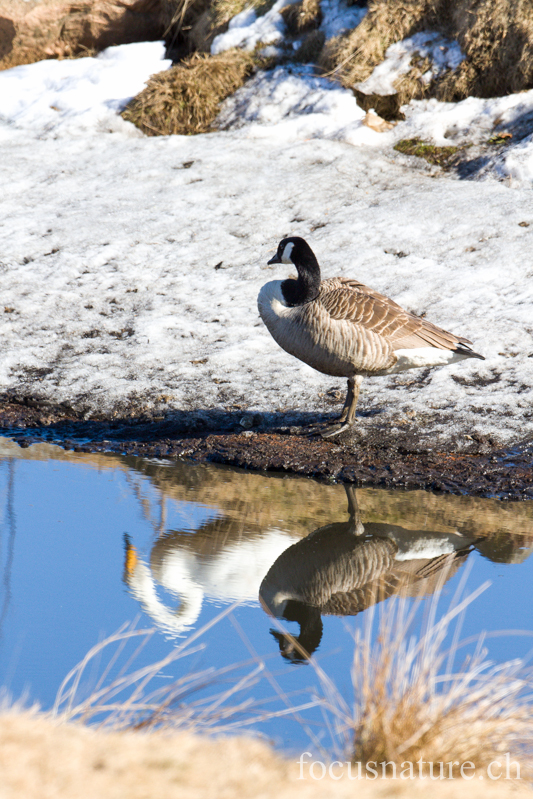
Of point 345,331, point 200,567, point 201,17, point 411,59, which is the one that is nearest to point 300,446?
point 345,331

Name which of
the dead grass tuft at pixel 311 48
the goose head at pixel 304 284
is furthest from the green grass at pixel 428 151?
the goose head at pixel 304 284

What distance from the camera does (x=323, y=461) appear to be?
18.1ft

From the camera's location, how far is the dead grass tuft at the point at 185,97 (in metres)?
11.8

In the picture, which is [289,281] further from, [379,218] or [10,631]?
[379,218]

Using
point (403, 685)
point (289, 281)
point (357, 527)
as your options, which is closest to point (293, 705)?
point (403, 685)

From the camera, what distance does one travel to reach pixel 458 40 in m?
11.5

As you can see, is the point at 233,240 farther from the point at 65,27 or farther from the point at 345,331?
the point at 65,27

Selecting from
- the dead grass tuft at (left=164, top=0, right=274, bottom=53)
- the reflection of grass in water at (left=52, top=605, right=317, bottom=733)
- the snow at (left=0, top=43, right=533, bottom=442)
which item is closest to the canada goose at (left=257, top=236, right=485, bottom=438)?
the snow at (left=0, top=43, right=533, bottom=442)

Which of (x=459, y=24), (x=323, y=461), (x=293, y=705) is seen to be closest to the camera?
(x=293, y=705)

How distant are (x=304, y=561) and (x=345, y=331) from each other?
84.4 inches

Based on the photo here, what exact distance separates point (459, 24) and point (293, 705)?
11811 millimetres

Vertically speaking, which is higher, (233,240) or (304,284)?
(304,284)

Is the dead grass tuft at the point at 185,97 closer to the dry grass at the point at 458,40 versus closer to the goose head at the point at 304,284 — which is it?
the dry grass at the point at 458,40

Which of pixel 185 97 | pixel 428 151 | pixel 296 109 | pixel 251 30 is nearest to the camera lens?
pixel 428 151
